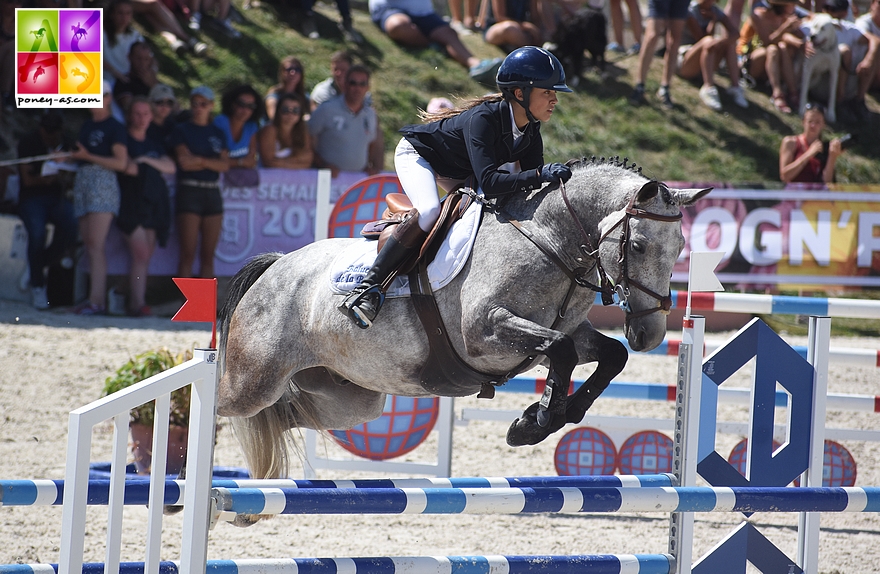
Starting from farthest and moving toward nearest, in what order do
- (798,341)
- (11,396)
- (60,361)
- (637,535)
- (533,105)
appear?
(798,341) → (60,361) → (11,396) → (637,535) → (533,105)

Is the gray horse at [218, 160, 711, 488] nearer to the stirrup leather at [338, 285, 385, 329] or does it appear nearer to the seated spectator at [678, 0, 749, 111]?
the stirrup leather at [338, 285, 385, 329]

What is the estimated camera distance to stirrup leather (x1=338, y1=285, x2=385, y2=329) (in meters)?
3.10

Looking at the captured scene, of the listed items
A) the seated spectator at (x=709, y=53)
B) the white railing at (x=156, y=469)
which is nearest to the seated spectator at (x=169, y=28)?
the seated spectator at (x=709, y=53)

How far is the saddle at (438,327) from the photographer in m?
3.14

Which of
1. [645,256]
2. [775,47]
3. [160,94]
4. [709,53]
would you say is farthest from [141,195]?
[775,47]

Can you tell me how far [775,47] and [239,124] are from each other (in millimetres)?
6339

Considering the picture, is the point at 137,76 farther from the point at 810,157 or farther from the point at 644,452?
the point at 810,157

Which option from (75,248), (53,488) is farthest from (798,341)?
(53,488)

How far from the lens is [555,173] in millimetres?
3016

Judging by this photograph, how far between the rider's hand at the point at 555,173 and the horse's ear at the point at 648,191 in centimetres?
29

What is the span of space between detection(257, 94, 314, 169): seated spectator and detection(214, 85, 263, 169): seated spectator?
0.11m

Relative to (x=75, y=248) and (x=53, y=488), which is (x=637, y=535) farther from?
(x=75, y=248)

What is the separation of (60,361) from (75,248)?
142 cm

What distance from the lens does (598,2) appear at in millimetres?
11656
